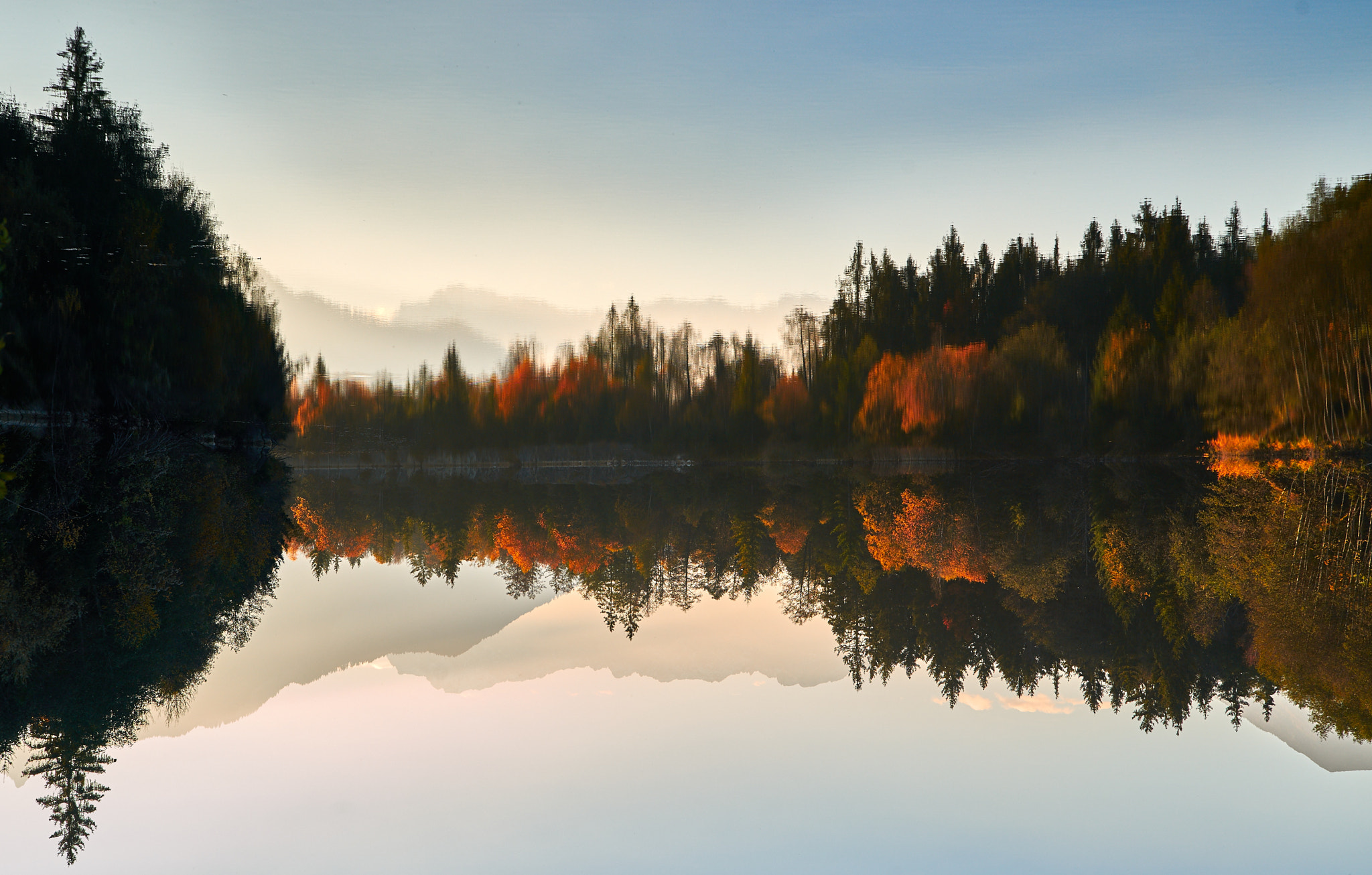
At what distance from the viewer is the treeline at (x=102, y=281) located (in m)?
31.1

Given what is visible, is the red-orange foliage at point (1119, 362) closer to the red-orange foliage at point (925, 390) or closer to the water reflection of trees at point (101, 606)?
the red-orange foliage at point (925, 390)

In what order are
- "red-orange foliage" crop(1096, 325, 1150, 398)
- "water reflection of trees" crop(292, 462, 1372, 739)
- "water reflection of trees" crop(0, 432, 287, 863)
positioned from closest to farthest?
1. "water reflection of trees" crop(0, 432, 287, 863)
2. "water reflection of trees" crop(292, 462, 1372, 739)
3. "red-orange foliage" crop(1096, 325, 1150, 398)

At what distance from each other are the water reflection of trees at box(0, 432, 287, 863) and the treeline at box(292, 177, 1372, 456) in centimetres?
4059

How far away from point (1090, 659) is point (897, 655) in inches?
71.2

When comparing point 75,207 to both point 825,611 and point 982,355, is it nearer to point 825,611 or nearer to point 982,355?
point 825,611

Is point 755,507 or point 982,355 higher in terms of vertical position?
point 982,355

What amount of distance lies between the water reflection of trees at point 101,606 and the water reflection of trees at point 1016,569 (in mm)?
3165

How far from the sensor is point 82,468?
19828mm

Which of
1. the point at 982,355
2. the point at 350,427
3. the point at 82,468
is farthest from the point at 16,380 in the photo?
the point at 350,427

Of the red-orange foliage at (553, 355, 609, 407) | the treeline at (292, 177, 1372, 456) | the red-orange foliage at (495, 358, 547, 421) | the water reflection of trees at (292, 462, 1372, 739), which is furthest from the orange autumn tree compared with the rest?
the red-orange foliage at (495, 358, 547, 421)

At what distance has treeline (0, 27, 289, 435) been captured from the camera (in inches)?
1224

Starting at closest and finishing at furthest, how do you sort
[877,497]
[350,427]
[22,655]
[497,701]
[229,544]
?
[22,655]
[497,701]
[229,544]
[877,497]
[350,427]

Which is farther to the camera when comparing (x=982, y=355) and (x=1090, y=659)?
(x=982, y=355)

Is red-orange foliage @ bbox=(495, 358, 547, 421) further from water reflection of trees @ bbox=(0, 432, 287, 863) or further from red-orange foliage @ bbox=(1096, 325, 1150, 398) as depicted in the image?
water reflection of trees @ bbox=(0, 432, 287, 863)
